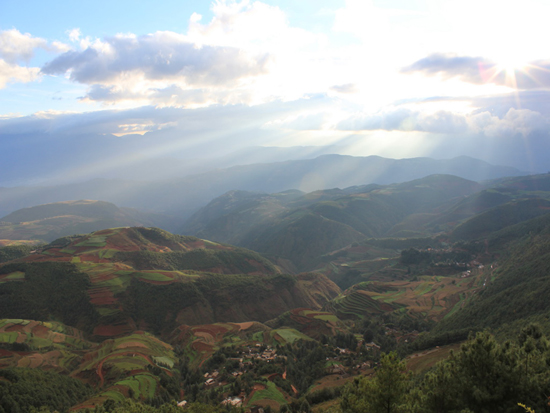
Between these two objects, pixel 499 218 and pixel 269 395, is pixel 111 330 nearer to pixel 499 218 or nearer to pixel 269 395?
pixel 269 395

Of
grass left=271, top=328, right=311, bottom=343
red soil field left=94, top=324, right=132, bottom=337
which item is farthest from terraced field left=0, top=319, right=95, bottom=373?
grass left=271, top=328, right=311, bottom=343

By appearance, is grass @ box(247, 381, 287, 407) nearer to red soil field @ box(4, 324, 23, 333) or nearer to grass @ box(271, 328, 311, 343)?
grass @ box(271, 328, 311, 343)

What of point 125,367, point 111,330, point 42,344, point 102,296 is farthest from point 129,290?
point 125,367

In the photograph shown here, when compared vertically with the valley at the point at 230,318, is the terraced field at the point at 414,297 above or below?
below

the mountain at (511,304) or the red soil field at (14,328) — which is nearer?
the mountain at (511,304)

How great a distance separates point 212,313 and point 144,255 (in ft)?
132

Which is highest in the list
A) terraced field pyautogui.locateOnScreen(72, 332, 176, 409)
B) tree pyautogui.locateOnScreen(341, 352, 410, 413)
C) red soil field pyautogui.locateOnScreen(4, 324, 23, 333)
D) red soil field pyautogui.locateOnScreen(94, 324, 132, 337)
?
tree pyautogui.locateOnScreen(341, 352, 410, 413)

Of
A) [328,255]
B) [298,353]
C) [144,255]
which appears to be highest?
[144,255]

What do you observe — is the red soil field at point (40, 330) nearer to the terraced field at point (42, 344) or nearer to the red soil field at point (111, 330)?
the terraced field at point (42, 344)

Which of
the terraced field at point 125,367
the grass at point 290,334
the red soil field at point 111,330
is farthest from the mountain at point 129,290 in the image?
the grass at point 290,334

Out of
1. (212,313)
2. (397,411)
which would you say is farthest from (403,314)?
(397,411)

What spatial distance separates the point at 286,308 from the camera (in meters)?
108

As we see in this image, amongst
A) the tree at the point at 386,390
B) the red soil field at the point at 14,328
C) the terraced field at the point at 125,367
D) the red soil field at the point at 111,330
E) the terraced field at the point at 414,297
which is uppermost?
the tree at the point at 386,390

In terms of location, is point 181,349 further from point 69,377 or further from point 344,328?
point 344,328
